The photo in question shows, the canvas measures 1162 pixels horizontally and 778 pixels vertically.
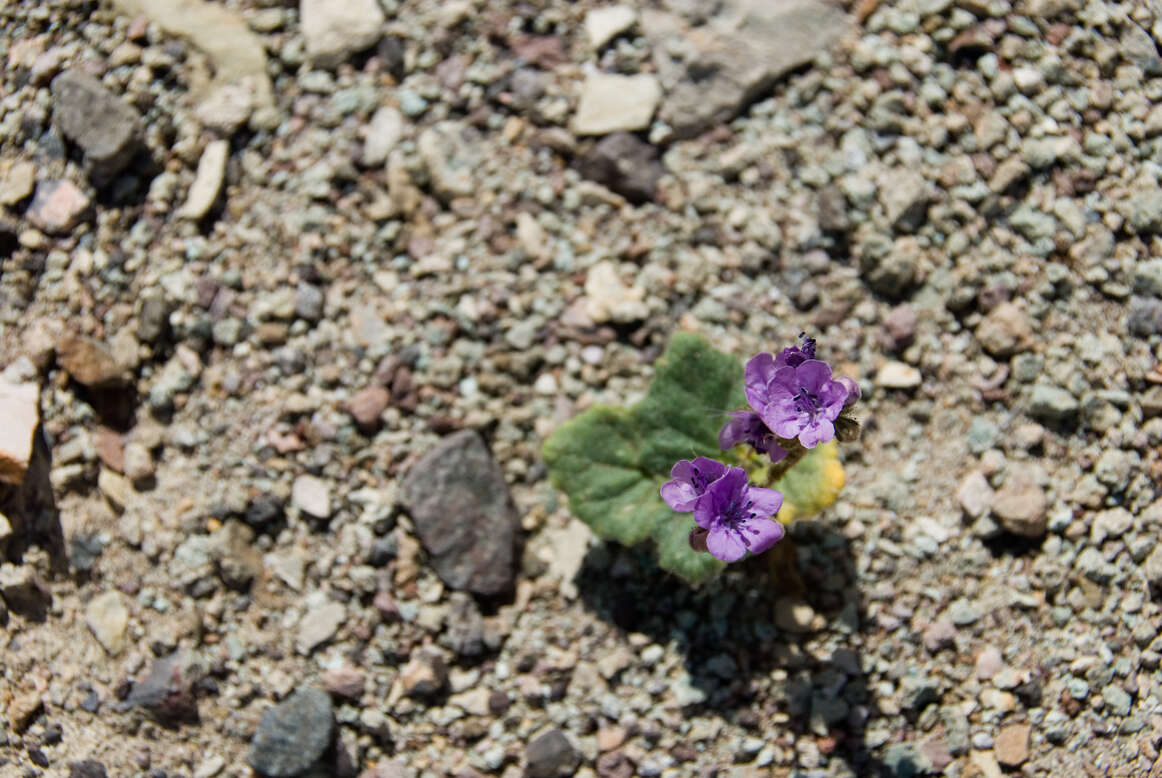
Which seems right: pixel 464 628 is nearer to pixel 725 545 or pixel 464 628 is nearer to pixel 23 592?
pixel 725 545

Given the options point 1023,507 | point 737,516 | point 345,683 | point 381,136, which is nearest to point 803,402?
point 737,516

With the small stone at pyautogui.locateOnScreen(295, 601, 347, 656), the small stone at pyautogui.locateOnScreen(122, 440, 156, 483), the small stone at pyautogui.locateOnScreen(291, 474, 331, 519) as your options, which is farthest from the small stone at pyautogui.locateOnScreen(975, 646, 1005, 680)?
the small stone at pyautogui.locateOnScreen(122, 440, 156, 483)

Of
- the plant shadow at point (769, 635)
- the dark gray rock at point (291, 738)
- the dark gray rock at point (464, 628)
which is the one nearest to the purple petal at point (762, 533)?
the plant shadow at point (769, 635)

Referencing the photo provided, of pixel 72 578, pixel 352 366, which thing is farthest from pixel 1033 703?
pixel 72 578

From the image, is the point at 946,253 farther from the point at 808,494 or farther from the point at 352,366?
the point at 352,366

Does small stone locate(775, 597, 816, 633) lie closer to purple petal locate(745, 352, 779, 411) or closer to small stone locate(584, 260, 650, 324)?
purple petal locate(745, 352, 779, 411)

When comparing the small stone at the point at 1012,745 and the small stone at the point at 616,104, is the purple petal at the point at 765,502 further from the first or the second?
the small stone at the point at 616,104
